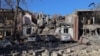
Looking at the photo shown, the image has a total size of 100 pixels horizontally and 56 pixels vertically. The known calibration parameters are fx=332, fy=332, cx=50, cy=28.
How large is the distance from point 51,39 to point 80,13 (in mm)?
10235

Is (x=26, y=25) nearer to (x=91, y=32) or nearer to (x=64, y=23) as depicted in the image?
(x=64, y=23)

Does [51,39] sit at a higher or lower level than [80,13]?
lower

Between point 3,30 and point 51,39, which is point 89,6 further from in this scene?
point 3,30

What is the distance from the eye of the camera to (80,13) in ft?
258

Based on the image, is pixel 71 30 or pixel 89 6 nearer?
pixel 71 30

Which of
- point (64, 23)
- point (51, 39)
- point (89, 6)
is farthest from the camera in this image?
point (89, 6)

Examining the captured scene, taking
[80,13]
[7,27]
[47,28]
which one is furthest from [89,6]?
[7,27]

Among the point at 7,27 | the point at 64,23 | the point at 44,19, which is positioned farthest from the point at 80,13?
the point at 7,27

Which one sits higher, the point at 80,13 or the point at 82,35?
the point at 80,13

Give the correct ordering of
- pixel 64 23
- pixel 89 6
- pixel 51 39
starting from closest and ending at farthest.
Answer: pixel 51 39 → pixel 64 23 → pixel 89 6

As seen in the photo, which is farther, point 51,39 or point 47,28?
point 47,28

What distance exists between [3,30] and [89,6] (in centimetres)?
2256

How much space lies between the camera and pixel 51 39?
7406 cm

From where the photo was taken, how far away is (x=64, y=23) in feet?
260
